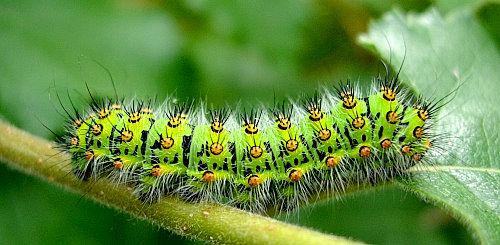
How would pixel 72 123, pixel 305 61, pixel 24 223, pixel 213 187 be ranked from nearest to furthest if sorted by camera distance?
pixel 213 187 < pixel 72 123 < pixel 24 223 < pixel 305 61

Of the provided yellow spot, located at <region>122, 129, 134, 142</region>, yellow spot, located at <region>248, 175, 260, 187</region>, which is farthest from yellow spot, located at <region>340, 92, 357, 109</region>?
yellow spot, located at <region>122, 129, 134, 142</region>

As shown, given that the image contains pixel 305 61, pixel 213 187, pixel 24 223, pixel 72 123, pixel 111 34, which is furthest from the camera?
pixel 305 61

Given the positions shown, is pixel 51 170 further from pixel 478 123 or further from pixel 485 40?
pixel 485 40

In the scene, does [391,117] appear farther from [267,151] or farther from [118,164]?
[118,164]

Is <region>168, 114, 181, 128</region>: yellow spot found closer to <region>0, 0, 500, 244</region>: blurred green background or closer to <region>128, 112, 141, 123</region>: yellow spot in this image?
<region>128, 112, 141, 123</region>: yellow spot

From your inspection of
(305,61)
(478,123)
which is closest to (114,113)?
(478,123)

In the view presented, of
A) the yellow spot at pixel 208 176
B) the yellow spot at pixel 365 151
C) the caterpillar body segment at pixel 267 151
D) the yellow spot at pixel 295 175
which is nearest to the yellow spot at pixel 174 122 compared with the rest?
the caterpillar body segment at pixel 267 151

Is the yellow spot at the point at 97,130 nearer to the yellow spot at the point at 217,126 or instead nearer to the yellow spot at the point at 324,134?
the yellow spot at the point at 217,126

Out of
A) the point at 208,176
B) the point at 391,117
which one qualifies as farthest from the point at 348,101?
the point at 208,176
